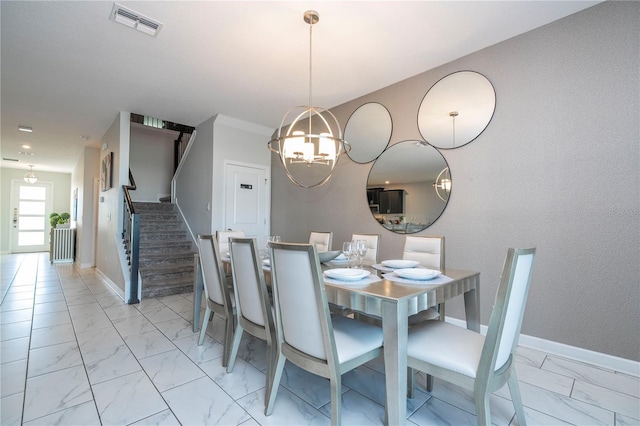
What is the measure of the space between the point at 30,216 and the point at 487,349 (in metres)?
12.8

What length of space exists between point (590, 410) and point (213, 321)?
3090mm

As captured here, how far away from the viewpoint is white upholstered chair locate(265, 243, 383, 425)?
136cm

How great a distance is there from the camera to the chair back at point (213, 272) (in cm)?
226

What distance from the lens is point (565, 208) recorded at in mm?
2408

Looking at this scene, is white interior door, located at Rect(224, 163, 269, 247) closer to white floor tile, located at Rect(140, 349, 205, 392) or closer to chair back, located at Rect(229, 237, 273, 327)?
white floor tile, located at Rect(140, 349, 205, 392)

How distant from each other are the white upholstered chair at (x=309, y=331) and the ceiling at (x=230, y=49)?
6.77 feet

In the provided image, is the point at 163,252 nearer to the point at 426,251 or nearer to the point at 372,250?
the point at 372,250

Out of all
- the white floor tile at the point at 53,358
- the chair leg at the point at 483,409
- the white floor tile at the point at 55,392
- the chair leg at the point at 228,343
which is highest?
the chair leg at the point at 483,409

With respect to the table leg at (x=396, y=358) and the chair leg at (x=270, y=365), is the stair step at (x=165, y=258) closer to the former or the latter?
the chair leg at (x=270, y=365)

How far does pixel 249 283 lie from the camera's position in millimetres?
1852

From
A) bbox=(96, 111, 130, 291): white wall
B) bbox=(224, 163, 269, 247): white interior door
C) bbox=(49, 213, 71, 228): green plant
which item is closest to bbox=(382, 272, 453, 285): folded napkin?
bbox=(224, 163, 269, 247): white interior door

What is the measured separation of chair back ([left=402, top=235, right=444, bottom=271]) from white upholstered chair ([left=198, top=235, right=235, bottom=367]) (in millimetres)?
1551

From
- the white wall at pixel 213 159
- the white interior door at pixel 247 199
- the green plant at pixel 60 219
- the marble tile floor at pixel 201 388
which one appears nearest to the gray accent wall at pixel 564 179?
the marble tile floor at pixel 201 388

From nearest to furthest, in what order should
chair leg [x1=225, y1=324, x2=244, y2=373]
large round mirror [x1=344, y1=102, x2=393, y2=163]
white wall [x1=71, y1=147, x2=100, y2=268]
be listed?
1. chair leg [x1=225, y1=324, x2=244, y2=373]
2. large round mirror [x1=344, y1=102, x2=393, y2=163]
3. white wall [x1=71, y1=147, x2=100, y2=268]
